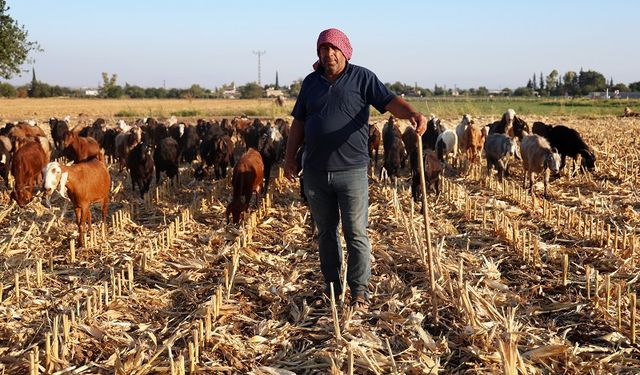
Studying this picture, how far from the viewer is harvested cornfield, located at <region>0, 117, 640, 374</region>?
16.1 ft

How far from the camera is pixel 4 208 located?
10938mm

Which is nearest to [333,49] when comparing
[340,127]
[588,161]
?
[340,127]

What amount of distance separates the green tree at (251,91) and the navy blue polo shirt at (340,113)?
73.6m

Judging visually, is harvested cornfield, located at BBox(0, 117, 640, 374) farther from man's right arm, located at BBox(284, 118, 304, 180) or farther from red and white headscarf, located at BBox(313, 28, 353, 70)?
red and white headscarf, located at BBox(313, 28, 353, 70)

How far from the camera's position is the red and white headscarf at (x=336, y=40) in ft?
16.8

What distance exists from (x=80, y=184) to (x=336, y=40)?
542 centimetres

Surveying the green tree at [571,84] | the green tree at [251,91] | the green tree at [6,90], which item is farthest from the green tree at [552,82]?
the green tree at [6,90]

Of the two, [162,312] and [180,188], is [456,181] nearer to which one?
[180,188]

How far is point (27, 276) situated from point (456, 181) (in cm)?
1007

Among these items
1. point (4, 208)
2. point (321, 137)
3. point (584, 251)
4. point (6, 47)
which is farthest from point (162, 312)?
point (6, 47)

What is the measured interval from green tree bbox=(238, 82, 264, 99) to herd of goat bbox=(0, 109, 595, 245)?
194 feet

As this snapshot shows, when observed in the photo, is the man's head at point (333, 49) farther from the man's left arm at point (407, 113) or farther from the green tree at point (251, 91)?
the green tree at point (251, 91)

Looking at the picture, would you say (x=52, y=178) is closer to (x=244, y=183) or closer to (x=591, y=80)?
(x=244, y=183)

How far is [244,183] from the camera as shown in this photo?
10.3 m
